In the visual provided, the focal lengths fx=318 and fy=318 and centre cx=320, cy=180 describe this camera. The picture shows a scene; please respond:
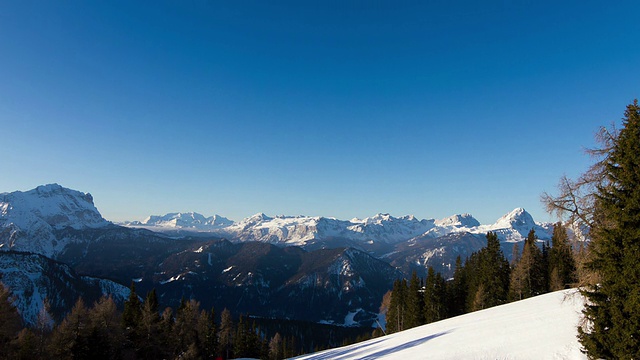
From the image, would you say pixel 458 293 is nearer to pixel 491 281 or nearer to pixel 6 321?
pixel 491 281

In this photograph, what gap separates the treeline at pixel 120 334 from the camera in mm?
38188

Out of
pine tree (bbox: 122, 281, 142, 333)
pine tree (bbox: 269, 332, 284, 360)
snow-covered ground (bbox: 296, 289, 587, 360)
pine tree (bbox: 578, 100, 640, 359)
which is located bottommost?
pine tree (bbox: 269, 332, 284, 360)

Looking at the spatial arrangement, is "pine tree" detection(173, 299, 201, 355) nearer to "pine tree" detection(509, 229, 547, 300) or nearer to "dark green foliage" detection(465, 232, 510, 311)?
"dark green foliage" detection(465, 232, 510, 311)

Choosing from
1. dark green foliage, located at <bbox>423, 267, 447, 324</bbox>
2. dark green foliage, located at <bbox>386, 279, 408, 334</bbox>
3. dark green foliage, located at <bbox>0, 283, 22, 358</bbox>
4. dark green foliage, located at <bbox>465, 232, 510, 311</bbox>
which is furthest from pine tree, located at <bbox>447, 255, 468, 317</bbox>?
dark green foliage, located at <bbox>0, 283, 22, 358</bbox>

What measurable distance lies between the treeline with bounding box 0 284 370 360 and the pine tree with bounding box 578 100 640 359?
4750 cm

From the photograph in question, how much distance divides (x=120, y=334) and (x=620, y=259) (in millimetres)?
60195

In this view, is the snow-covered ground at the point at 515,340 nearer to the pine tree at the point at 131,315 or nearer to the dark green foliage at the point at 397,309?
the pine tree at the point at 131,315

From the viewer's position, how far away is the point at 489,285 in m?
58.4

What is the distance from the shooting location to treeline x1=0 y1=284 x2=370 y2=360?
125ft

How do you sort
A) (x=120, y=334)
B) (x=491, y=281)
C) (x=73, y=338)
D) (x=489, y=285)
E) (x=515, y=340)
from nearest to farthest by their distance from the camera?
(x=515, y=340) → (x=73, y=338) → (x=120, y=334) → (x=491, y=281) → (x=489, y=285)

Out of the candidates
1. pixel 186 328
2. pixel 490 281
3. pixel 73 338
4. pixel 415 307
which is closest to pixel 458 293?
pixel 415 307

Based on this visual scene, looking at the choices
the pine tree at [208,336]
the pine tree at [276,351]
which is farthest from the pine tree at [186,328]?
the pine tree at [276,351]

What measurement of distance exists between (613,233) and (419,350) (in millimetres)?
13486

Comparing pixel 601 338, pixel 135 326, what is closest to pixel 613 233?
pixel 601 338
